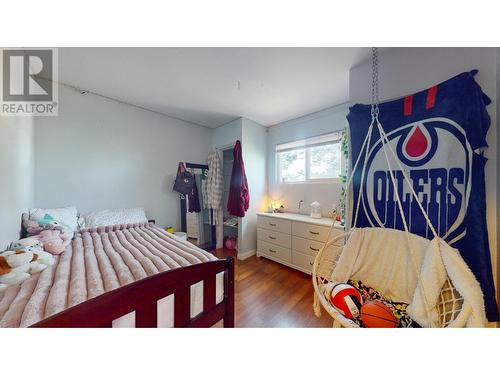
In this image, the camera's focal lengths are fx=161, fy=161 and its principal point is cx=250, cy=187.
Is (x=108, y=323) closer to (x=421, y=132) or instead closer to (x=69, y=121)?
(x=421, y=132)

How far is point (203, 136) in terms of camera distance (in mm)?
3328

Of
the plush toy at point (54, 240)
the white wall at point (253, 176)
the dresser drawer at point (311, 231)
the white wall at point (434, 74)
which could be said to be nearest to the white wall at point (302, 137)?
the white wall at point (253, 176)

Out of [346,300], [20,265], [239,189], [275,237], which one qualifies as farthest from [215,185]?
[346,300]

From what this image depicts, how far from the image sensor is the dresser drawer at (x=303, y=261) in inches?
87.8

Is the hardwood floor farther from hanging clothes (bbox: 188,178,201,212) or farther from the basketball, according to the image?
hanging clothes (bbox: 188,178,201,212)

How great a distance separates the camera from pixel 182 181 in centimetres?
286

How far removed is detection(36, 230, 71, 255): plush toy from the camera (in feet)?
4.05

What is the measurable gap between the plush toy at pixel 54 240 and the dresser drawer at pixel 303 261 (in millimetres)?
2478

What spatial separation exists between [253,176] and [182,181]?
1280 mm

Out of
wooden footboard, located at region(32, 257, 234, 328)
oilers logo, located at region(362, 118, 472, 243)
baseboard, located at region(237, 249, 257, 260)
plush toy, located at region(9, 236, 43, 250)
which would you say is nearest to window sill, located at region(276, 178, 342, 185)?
oilers logo, located at region(362, 118, 472, 243)

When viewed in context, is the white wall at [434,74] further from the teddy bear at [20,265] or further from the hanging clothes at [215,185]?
the teddy bear at [20,265]

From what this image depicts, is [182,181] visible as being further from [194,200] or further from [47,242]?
[47,242]
